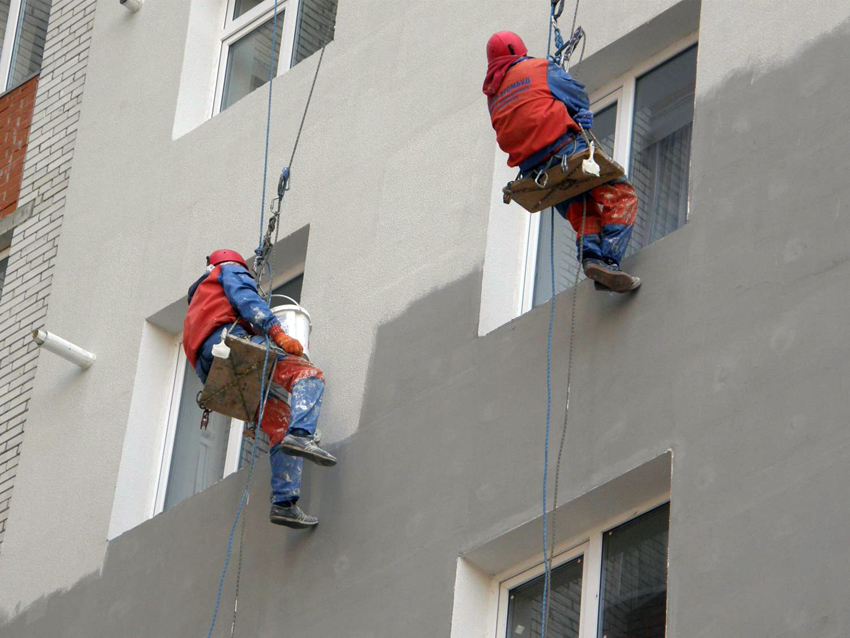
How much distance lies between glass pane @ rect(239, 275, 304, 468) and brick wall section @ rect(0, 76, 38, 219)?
3394 millimetres

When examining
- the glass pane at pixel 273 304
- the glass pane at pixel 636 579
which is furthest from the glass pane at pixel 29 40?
the glass pane at pixel 636 579

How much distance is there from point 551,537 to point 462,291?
66.5 inches

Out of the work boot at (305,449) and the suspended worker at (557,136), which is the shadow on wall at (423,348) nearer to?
the work boot at (305,449)

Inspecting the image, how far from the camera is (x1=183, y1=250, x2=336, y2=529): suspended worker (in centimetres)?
1034

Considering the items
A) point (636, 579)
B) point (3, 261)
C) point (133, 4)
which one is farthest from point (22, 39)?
point (636, 579)

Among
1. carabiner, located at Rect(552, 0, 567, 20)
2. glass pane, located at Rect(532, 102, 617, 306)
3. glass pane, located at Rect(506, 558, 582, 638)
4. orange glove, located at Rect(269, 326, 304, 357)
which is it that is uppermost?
carabiner, located at Rect(552, 0, 567, 20)

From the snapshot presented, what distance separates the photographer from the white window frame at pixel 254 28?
13.3 metres

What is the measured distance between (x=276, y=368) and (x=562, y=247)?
174 centimetres

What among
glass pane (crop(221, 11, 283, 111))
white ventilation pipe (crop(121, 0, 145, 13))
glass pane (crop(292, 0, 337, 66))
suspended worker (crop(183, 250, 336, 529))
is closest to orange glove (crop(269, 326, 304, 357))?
suspended worker (crop(183, 250, 336, 529))

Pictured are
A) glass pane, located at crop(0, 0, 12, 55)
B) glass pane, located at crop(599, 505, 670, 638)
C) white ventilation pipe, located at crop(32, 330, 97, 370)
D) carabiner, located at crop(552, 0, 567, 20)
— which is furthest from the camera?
glass pane, located at crop(0, 0, 12, 55)

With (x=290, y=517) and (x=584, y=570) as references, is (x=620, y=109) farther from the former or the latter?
(x=290, y=517)

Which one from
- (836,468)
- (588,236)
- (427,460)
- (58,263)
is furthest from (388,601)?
(58,263)

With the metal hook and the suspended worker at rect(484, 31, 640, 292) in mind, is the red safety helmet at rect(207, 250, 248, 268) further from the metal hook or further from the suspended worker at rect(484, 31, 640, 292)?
the metal hook

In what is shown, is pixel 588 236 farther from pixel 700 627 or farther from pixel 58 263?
pixel 58 263
